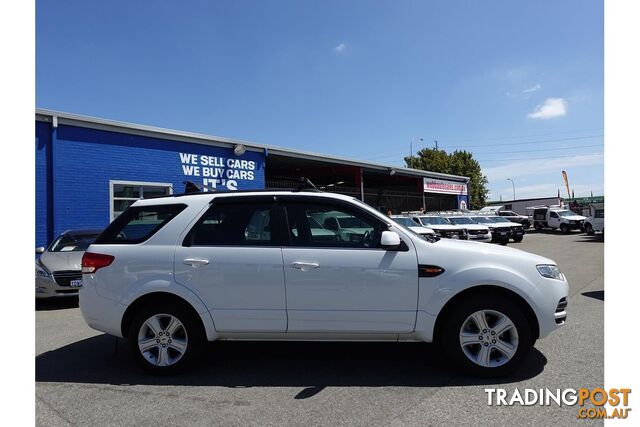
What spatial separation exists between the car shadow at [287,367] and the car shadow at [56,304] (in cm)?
342

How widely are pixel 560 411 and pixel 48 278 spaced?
8.45m

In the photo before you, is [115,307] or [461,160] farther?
[461,160]

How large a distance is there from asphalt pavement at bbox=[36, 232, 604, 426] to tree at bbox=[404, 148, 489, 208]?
5419cm

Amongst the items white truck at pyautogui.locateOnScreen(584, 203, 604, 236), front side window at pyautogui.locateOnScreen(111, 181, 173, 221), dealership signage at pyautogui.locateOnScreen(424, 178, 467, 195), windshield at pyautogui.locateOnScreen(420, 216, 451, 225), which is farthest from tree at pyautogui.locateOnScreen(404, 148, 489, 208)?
front side window at pyautogui.locateOnScreen(111, 181, 173, 221)

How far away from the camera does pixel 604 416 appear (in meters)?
3.36

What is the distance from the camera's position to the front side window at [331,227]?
4.23 meters

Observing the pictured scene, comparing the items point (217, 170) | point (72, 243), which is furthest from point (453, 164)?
point (72, 243)

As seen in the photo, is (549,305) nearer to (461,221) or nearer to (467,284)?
(467,284)

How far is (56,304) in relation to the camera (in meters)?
8.73

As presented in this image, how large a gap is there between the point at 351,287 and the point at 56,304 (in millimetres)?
7478

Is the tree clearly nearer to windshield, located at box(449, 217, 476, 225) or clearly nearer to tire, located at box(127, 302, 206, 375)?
windshield, located at box(449, 217, 476, 225)

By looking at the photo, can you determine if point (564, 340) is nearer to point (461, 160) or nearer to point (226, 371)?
point (226, 371)

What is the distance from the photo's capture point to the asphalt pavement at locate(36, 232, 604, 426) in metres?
3.43

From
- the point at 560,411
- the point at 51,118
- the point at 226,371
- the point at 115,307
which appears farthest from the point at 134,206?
the point at 51,118
